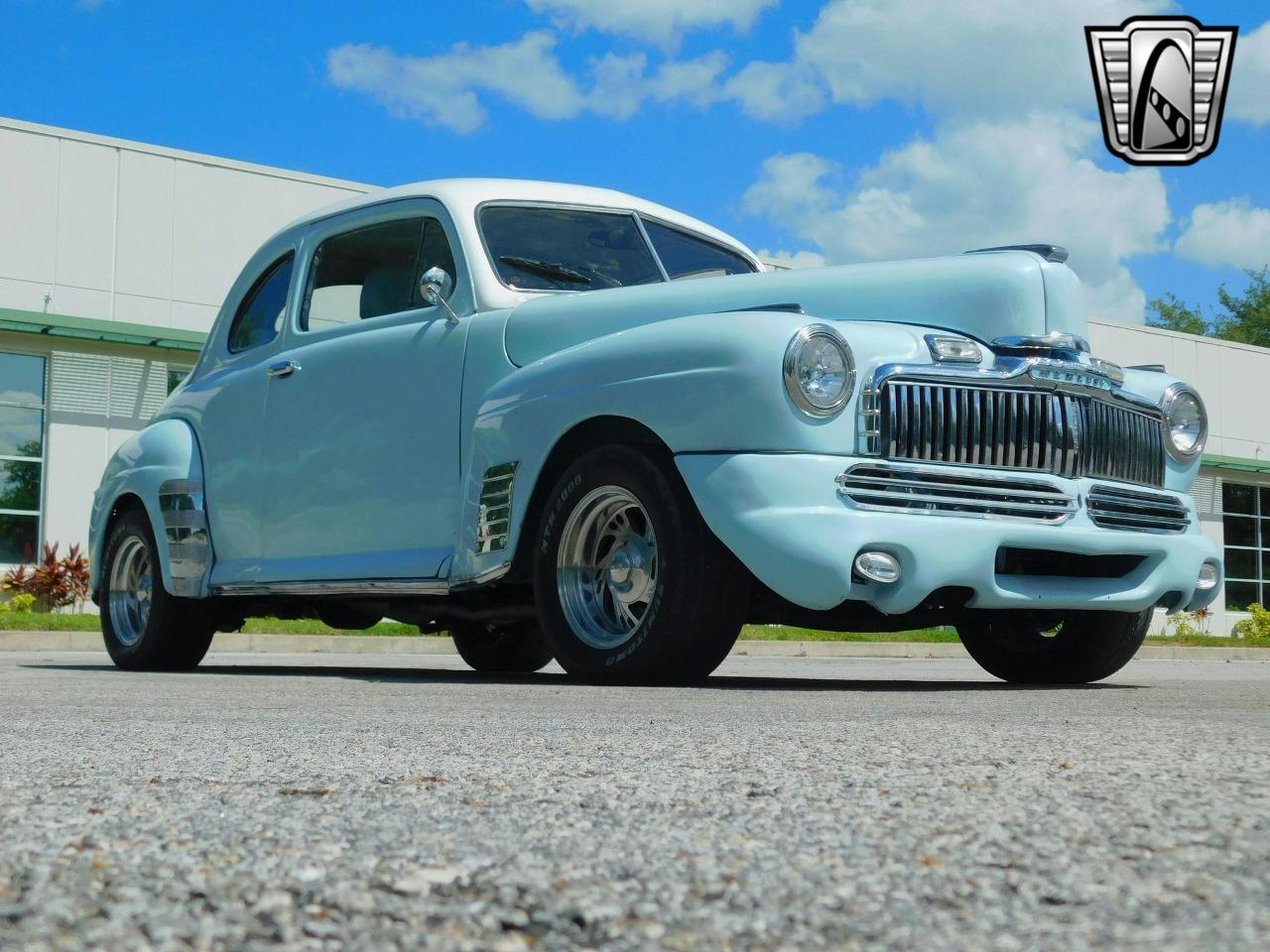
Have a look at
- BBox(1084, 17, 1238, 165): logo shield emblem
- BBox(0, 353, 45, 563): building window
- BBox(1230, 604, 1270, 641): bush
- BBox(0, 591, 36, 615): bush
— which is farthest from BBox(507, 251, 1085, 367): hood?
BBox(1230, 604, 1270, 641): bush

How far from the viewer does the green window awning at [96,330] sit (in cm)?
1806

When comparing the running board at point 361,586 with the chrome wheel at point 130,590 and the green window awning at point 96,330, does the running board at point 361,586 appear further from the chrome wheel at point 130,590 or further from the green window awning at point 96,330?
the green window awning at point 96,330

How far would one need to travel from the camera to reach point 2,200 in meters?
18.9

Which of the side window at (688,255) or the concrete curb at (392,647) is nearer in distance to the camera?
the side window at (688,255)

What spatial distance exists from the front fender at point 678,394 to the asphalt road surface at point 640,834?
1.40m

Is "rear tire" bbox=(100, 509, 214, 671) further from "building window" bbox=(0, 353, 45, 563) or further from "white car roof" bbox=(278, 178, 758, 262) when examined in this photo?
"building window" bbox=(0, 353, 45, 563)

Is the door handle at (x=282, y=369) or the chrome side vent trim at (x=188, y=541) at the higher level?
the door handle at (x=282, y=369)

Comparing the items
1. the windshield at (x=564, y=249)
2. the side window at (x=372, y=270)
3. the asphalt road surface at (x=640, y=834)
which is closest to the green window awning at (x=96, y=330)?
the side window at (x=372, y=270)

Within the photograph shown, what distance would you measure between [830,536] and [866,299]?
3.90ft

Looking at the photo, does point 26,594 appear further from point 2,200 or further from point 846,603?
point 846,603

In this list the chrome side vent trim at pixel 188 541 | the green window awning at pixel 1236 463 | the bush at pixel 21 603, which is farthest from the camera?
the green window awning at pixel 1236 463

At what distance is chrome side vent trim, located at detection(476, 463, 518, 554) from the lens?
570 cm

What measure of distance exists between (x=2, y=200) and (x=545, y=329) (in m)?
15.0

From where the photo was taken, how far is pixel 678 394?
201 inches
